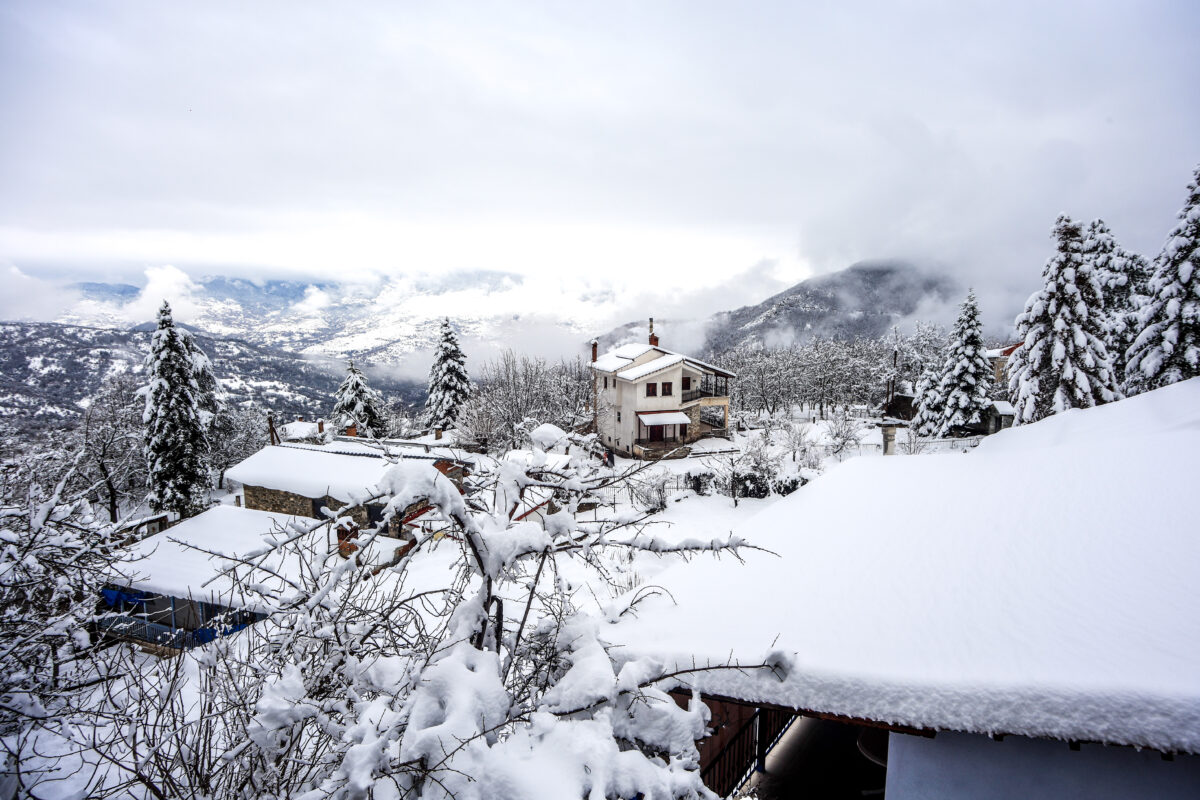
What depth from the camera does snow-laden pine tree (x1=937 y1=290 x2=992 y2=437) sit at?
98.5ft

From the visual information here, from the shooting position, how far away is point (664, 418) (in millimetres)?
34125

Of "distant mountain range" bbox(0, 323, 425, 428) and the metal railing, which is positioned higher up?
"distant mountain range" bbox(0, 323, 425, 428)

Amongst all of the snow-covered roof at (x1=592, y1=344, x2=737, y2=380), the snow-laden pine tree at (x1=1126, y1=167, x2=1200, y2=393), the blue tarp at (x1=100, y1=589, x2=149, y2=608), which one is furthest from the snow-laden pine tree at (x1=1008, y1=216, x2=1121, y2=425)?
the blue tarp at (x1=100, y1=589, x2=149, y2=608)

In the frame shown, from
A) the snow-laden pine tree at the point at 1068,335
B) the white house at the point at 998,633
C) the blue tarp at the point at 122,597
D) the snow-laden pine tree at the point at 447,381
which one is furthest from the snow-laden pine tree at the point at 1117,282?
the snow-laden pine tree at the point at 447,381

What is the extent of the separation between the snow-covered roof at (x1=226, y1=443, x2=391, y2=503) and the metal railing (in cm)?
1500

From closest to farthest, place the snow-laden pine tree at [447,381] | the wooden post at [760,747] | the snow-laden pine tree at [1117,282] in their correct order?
the wooden post at [760,747] < the snow-laden pine tree at [1117,282] < the snow-laden pine tree at [447,381]

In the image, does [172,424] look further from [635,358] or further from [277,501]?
[635,358]

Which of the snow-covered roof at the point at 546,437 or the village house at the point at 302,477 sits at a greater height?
the snow-covered roof at the point at 546,437

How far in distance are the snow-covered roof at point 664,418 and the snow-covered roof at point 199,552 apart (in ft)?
73.0

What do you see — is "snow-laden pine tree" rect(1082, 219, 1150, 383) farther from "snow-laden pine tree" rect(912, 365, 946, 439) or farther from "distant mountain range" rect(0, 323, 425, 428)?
"distant mountain range" rect(0, 323, 425, 428)

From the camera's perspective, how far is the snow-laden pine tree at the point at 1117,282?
2308 centimetres

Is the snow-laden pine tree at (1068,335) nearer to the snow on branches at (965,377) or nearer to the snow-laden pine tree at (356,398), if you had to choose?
the snow on branches at (965,377)

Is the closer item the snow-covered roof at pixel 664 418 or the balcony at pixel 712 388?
the snow-covered roof at pixel 664 418

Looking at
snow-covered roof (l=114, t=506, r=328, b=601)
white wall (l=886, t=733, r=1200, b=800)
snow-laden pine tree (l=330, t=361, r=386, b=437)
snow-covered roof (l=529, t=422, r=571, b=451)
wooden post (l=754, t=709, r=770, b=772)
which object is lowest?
wooden post (l=754, t=709, r=770, b=772)
